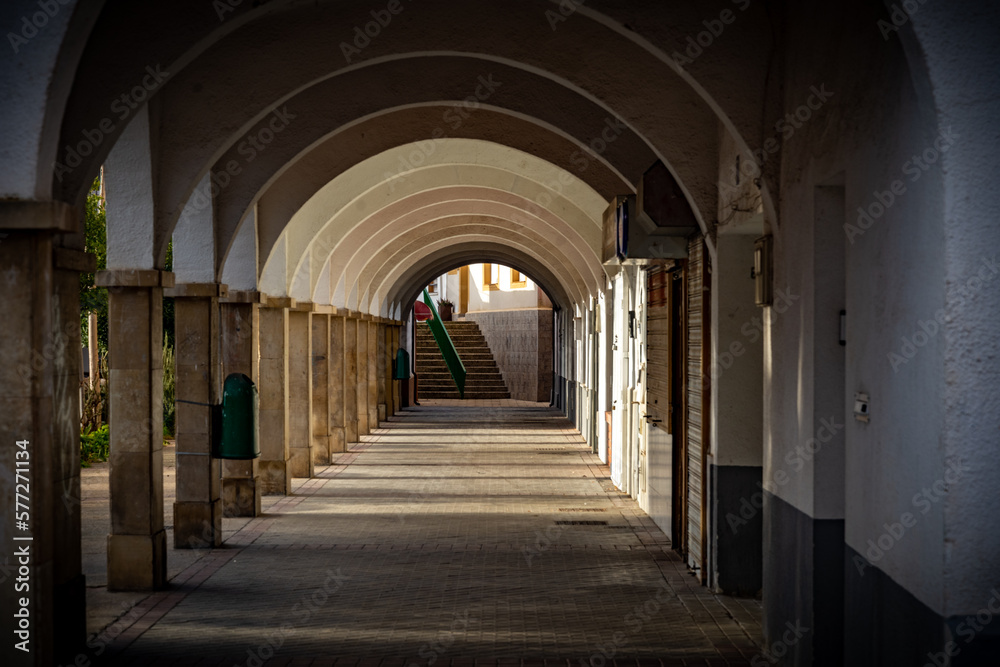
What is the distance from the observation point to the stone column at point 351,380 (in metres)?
20.6

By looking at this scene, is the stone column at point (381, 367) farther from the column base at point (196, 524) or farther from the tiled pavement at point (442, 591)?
the column base at point (196, 524)

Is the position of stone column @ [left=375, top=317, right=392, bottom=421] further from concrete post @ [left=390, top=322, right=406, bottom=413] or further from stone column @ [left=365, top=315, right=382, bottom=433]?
concrete post @ [left=390, top=322, right=406, bottom=413]

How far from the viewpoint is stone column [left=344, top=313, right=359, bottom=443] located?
20641 mm

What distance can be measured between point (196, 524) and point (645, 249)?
4.71m

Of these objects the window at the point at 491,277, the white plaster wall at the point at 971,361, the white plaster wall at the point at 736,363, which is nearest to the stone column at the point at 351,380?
the white plaster wall at the point at 736,363

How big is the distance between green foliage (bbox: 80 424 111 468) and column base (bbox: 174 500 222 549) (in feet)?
23.0

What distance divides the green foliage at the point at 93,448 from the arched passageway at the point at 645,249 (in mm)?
3542

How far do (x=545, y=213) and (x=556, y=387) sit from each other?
1631 cm

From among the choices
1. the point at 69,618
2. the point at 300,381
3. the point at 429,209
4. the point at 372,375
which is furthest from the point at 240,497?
the point at 372,375

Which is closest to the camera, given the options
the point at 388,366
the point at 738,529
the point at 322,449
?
the point at 738,529

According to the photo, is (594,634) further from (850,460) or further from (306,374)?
(306,374)

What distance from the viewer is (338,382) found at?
1867cm

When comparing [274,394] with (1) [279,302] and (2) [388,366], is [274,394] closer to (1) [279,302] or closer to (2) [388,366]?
(1) [279,302]

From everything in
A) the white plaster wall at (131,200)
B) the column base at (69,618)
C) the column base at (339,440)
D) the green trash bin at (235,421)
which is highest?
the white plaster wall at (131,200)
